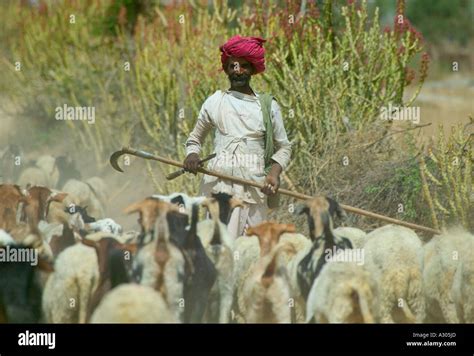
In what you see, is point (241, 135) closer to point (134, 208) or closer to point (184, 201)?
point (184, 201)

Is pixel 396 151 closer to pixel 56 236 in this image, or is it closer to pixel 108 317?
pixel 56 236

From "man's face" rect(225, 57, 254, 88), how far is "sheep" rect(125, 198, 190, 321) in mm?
1200

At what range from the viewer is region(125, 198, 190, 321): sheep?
24.6 ft

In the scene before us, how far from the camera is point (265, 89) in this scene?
38.4 ft

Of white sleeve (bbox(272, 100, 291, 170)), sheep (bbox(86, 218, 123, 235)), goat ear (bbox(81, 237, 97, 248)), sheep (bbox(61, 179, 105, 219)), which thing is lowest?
goat ear (bbox(81, 237, 97, 248))

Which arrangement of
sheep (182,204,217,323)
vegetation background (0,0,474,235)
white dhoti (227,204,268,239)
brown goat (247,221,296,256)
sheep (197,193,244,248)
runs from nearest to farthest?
sheep (182,204,217,323)
brown goat (247,221,296,256)
sheep (197,193,244,248)
white dhoti (227,204,268,239)
vegetation background (0,0,474,235)

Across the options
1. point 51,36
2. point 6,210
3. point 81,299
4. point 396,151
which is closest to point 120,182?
point 51,36

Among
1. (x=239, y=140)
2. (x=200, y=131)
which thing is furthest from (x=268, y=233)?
(x=200, y=131)

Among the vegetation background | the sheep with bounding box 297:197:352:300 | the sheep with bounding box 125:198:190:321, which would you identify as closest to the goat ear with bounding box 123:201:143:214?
the sheep with bounding box 125:198:190:321

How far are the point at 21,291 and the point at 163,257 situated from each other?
3.29ft

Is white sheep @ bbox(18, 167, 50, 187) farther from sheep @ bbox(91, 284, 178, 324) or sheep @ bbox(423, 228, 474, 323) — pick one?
sheep @ bbox(91, 284, 178, 324)

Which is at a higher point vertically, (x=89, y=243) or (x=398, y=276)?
(x=89, y=243)

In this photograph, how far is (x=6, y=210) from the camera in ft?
28.8
